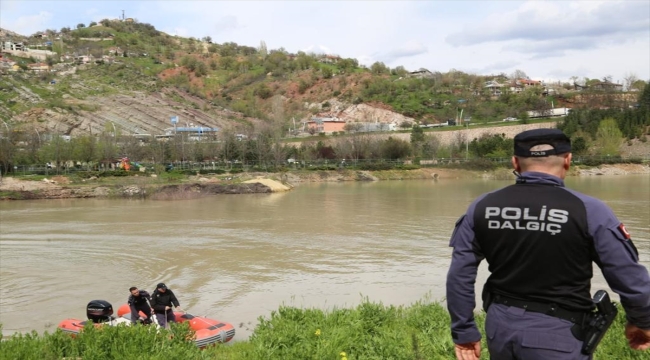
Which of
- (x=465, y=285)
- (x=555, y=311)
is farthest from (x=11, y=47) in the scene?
(x=555, y=311)

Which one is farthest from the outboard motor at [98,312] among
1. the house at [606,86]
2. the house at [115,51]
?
the house at [115,51]

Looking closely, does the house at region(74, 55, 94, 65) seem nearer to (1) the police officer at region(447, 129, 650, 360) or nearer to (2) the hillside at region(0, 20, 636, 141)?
(2) the hillside at region(0, 20, 636, 141)

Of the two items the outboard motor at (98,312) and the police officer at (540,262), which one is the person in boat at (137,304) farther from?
Answer: the police officer at (540,262)

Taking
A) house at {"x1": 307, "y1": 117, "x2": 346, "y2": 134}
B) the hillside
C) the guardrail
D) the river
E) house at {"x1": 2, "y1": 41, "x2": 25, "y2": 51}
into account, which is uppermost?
house at {"x1": 2, "y1": 41, "x2": 25, "y2": 51}

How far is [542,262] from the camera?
3.17 m

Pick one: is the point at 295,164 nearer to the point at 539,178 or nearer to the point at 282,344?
the point at 282,344

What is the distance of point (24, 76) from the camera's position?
4469 inches

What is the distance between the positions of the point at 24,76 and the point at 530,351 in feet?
423

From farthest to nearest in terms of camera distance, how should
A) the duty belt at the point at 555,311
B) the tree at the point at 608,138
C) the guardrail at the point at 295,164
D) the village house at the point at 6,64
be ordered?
the village house at the point at 6,64 → the tree at the point at 608,138 → the guardrail at the point at 295,164 → the duty belt at the point at 555,311

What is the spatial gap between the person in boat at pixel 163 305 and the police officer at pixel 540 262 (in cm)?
842

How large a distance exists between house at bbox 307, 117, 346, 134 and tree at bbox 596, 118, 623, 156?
50.5 metres


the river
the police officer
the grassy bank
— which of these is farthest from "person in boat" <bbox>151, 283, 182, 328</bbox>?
the police officer

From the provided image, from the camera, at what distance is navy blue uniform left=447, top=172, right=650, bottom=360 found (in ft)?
10.1

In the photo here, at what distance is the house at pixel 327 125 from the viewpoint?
11888 centimetres
